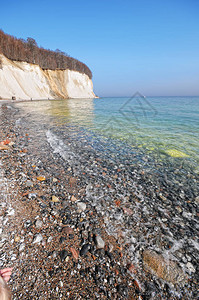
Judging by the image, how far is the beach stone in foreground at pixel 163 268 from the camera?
7.43 feet

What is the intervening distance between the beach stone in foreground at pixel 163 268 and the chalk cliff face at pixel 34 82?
138 ft

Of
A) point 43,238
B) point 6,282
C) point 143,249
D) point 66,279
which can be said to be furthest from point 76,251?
point 143,249

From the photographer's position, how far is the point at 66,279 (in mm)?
2096

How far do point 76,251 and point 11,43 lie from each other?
59.1m

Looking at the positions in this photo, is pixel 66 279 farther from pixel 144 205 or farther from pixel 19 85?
pixel 19 85

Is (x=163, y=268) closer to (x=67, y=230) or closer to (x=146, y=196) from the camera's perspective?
(x=67, y=230)

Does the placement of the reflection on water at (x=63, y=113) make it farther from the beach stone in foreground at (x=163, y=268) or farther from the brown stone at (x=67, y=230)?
the beach stone in foreground at (x=163, y=268)

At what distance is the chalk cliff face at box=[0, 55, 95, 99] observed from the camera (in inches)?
1449

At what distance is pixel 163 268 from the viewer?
2383 millimetres

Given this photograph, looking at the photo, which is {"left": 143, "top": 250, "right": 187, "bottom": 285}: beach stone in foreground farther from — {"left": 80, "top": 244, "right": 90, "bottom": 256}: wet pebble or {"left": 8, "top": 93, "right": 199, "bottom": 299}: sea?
{"left": 80, "top": 244, "right": 90, "bottom": 256}: wet pebble

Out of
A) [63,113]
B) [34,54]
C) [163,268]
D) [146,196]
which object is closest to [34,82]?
[34,54]

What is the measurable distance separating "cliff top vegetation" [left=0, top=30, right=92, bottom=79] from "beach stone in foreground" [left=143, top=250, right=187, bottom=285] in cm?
5693

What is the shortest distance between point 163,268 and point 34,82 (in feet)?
182

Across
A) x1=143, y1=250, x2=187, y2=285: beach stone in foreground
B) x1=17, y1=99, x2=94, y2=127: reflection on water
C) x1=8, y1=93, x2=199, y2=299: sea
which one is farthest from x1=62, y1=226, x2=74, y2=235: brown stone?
x1=17, y1=99, x2=94, y2=127: reflection on water
